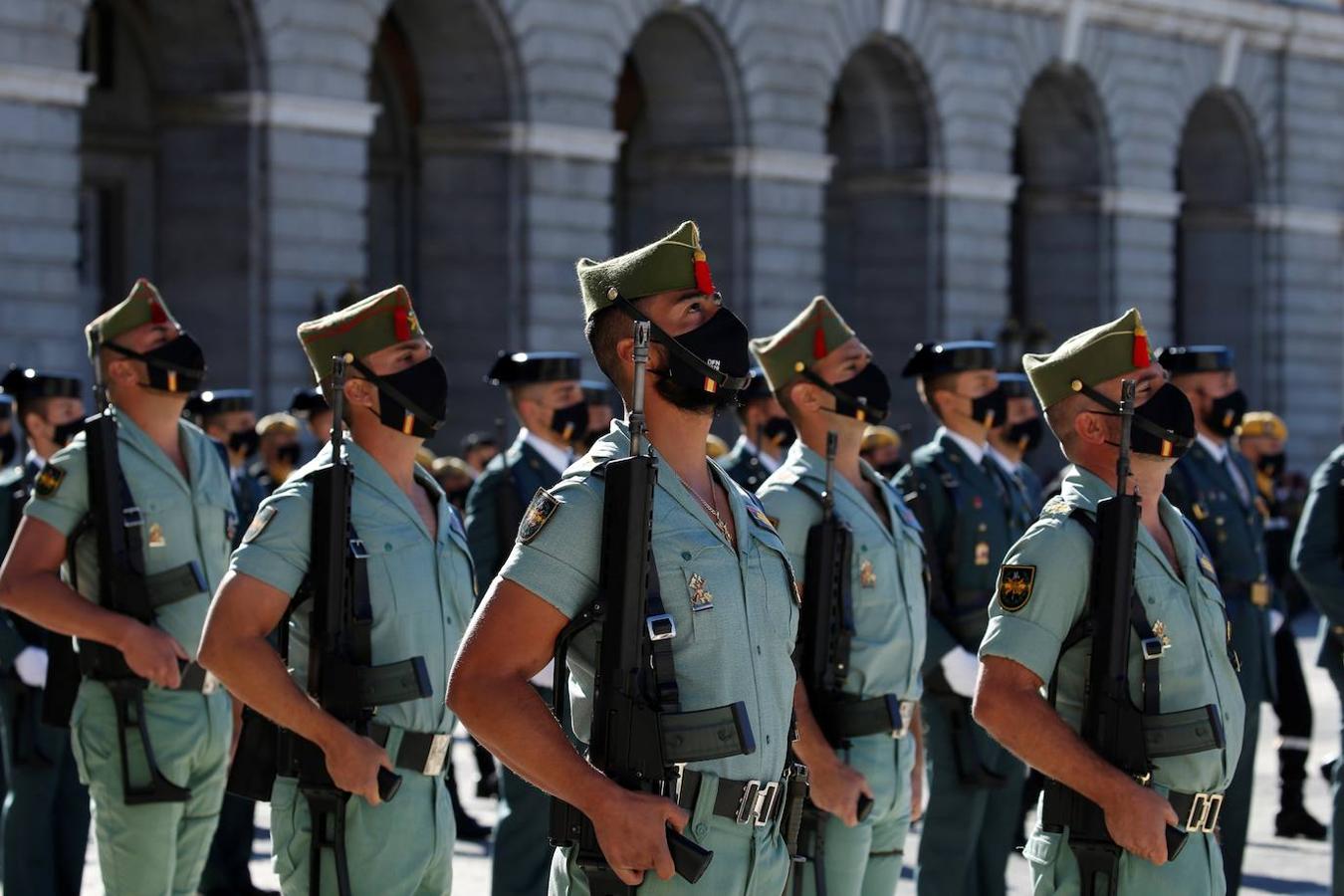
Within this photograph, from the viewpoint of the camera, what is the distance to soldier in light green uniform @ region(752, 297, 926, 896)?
656 centimetres

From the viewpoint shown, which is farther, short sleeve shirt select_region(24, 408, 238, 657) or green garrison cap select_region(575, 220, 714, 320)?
short sleeve shirt select_region(24, 408, 238, 657)

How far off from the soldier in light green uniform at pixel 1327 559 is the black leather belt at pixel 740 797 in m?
4.94

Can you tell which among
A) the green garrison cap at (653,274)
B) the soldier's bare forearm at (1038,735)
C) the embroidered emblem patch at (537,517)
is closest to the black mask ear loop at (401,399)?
the green garrison cap at (653,274)

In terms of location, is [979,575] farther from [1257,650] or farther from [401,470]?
[401,470]

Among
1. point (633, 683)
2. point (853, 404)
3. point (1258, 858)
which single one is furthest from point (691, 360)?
point (1258, 858)

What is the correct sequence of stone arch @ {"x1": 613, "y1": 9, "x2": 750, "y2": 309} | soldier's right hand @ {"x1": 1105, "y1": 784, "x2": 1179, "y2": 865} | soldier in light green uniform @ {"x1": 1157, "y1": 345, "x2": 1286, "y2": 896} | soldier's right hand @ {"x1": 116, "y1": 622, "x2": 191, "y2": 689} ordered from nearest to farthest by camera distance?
soldier's right hand @ {"x1": 1105, "y1": 784, "x2": 1179, "y2": 865} < soldier's right hand @ {"x1": 116, "y1": 622, "x2": 191, "y2": 689} < soldier in light green uniform @ {"x1": 1157, "y1": 345, "x2": 1286, "y2": 896} < stone arch @ {"x1": 613, "y1": 9, "x2": 750, "y2": 309}

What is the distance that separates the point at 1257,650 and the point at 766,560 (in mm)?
4876

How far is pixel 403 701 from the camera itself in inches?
216

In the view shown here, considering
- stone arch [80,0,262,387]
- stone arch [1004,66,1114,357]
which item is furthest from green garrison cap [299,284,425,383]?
stone arch [1004,66,1114,357]

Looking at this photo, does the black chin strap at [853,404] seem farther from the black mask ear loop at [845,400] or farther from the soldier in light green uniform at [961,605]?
the soldier in light green uniform at [961,605]

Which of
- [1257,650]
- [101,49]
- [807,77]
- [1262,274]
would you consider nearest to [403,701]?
[1257,650]

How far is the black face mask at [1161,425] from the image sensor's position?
536 centimetres

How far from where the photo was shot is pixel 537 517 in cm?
417

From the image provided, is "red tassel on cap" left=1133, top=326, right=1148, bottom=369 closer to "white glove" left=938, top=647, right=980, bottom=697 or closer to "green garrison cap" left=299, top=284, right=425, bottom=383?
"green garrison cap" left=299, top=284, right=425, bottom=383
